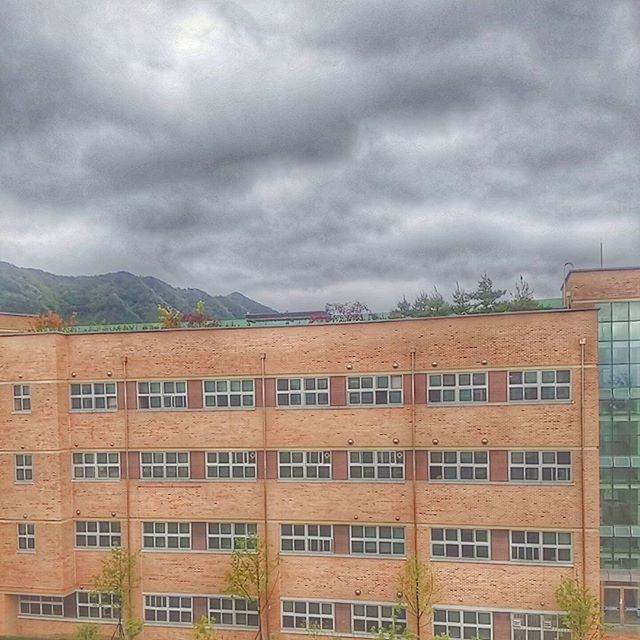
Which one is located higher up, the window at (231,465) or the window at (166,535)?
the window at (231,465)

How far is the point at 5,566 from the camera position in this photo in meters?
22.9

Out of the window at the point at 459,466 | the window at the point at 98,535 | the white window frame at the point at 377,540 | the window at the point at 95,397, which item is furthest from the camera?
the window at the point at 95,397

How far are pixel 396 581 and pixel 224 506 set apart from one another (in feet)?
21.8

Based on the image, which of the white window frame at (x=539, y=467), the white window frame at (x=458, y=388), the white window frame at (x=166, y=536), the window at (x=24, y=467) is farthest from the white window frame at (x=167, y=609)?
the white window frame at (x=539, y=467)

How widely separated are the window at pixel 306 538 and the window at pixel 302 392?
4.37 m

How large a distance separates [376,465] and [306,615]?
6051mm

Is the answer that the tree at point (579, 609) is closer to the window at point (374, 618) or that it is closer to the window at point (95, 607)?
the window at point (374, 618)

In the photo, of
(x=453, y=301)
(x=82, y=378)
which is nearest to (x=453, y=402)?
(x=82, y=378)

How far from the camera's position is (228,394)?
22.2m

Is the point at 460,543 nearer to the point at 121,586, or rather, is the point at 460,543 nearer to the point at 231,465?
the point at 231,465

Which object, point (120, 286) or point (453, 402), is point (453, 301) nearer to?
point (453, 402)

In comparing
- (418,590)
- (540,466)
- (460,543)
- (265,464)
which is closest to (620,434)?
(540,466)

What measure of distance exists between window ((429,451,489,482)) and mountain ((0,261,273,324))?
245ft

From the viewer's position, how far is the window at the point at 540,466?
787 inches
